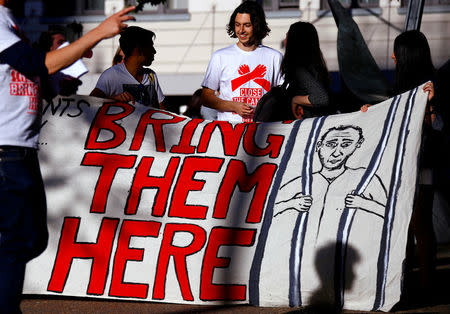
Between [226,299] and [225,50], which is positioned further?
[225,50]

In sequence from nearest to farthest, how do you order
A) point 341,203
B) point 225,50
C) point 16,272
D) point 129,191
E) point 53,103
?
point 16,272 → point 341,203 → point 129,191 → point 53,103 → point 225,50

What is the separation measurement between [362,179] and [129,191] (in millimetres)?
1576

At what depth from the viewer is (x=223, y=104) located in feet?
22.7

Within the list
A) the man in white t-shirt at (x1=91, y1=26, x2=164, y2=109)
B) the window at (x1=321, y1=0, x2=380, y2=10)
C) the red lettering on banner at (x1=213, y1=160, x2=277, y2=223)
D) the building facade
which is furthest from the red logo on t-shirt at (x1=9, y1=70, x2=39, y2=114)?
the window at (x1=321, y1=0, x2=380, y2=10)

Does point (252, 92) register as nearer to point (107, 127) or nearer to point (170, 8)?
point (107, 127)

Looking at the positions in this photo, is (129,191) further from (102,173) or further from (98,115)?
(98,115)

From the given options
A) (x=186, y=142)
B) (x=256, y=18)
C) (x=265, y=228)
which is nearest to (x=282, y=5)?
(x=256, y=18)

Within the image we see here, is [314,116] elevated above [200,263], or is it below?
above

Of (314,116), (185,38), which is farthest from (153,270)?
(185,38)

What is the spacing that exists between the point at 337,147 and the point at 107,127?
1.65 metres

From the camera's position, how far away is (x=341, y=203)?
18.7 feet

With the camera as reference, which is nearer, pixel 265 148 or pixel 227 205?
pixel 227 205

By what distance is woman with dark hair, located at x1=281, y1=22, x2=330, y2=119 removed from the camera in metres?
6.64

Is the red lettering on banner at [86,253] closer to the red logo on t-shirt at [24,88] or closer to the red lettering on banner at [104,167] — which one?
the red lettering on banner at [104,167]
